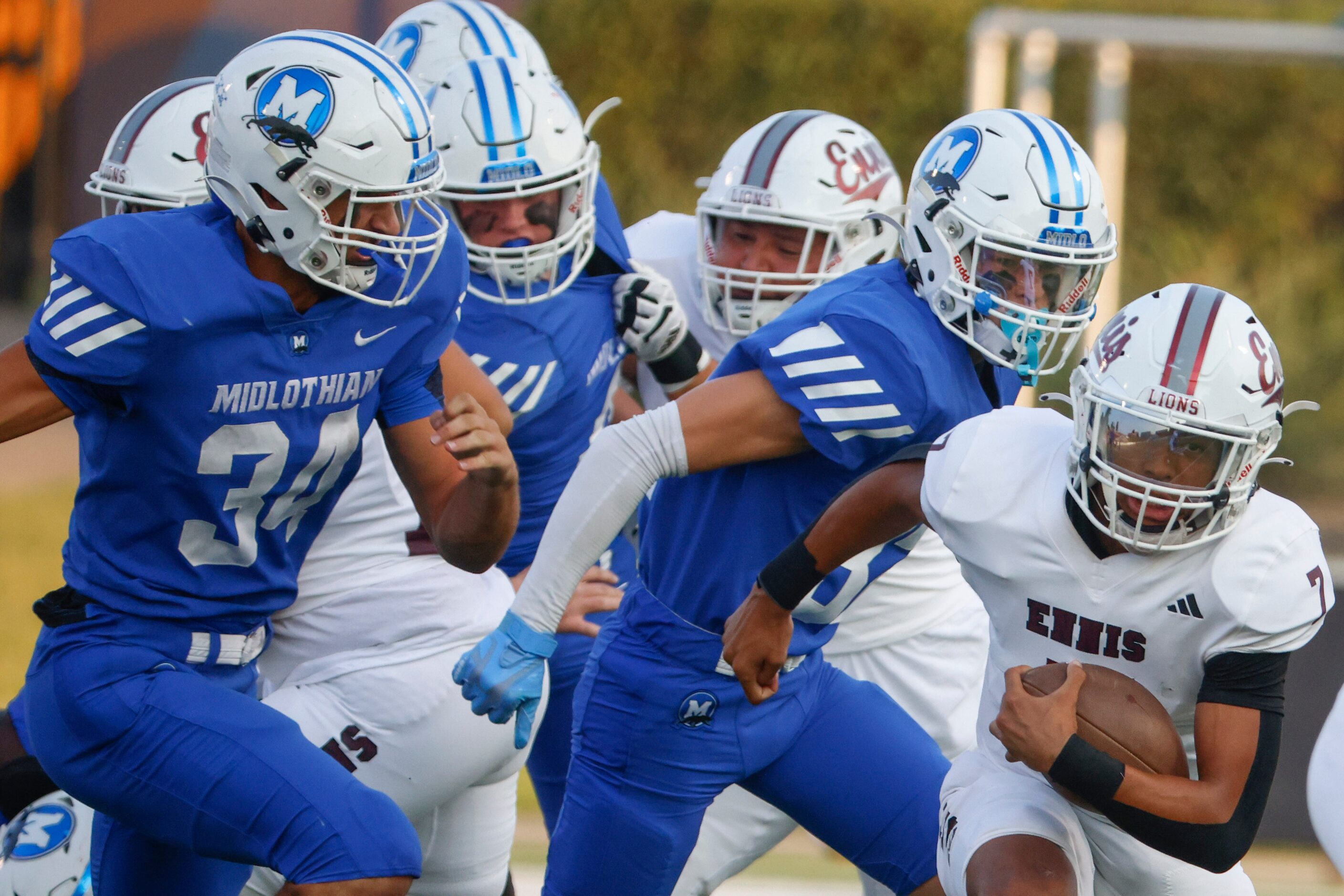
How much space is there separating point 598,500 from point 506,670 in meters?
0.33

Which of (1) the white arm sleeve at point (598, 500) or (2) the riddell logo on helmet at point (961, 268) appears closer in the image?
(1) the white arm sleeve at point (598, 500)

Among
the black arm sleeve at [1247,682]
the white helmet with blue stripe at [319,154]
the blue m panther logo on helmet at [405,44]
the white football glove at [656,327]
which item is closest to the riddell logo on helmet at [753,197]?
the white football glove at [656,327]

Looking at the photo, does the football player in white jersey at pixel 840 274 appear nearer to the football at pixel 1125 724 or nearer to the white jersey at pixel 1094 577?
the white jersey at pixel 1094 577

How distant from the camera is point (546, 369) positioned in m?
3.90

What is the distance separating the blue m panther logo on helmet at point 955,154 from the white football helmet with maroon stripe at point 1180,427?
59cm

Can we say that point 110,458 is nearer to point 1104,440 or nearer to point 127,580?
point 127,580

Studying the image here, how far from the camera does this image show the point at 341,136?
288 cm

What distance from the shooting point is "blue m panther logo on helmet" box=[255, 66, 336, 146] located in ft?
9.47

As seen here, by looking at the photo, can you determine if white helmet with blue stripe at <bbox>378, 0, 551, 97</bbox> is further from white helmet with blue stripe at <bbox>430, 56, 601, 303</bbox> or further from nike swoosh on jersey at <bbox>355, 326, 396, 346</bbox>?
nike swoosh on jersey at <bbox>355, 326, 396, 346</bbox>

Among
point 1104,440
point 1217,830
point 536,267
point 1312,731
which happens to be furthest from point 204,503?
point 1312,731

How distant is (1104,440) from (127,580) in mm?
1626

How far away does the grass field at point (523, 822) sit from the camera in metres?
5.23

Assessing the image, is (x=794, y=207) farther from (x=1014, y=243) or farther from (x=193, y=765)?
(x=193, y=765)

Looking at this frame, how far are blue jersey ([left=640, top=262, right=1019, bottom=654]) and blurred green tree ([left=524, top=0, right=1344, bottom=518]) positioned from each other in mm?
6550
